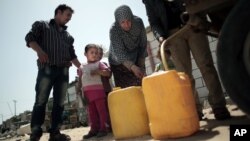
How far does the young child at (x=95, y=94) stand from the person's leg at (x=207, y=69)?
1363mm

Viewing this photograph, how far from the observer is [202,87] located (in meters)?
6.80

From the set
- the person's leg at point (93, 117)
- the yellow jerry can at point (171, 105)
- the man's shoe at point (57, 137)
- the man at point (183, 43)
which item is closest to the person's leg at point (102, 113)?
the person's leg at point (93, 117)

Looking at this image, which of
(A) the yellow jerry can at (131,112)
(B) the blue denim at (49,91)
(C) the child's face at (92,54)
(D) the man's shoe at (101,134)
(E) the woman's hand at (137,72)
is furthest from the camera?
(C) the child's face at (92,54)

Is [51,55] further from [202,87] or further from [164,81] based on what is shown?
[202,87]

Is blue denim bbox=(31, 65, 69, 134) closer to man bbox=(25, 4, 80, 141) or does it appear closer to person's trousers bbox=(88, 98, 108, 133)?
Answer: man bbox=(25, 4, 80, 141)

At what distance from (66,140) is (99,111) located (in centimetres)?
62

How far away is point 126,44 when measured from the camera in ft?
11.4

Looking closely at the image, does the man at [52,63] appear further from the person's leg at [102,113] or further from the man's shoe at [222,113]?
the man's shoe at [222,113]

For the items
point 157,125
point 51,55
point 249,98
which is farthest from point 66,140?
point 249,98

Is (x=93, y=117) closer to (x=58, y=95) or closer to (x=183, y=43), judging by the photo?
(x=58, y=95)

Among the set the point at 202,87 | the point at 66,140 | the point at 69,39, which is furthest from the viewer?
the point at 202,87

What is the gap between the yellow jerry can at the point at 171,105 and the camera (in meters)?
2.09

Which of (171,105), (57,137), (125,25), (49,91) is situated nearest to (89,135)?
(57,137)

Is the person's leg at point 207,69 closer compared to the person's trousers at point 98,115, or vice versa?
the person's leg at point 207,69
